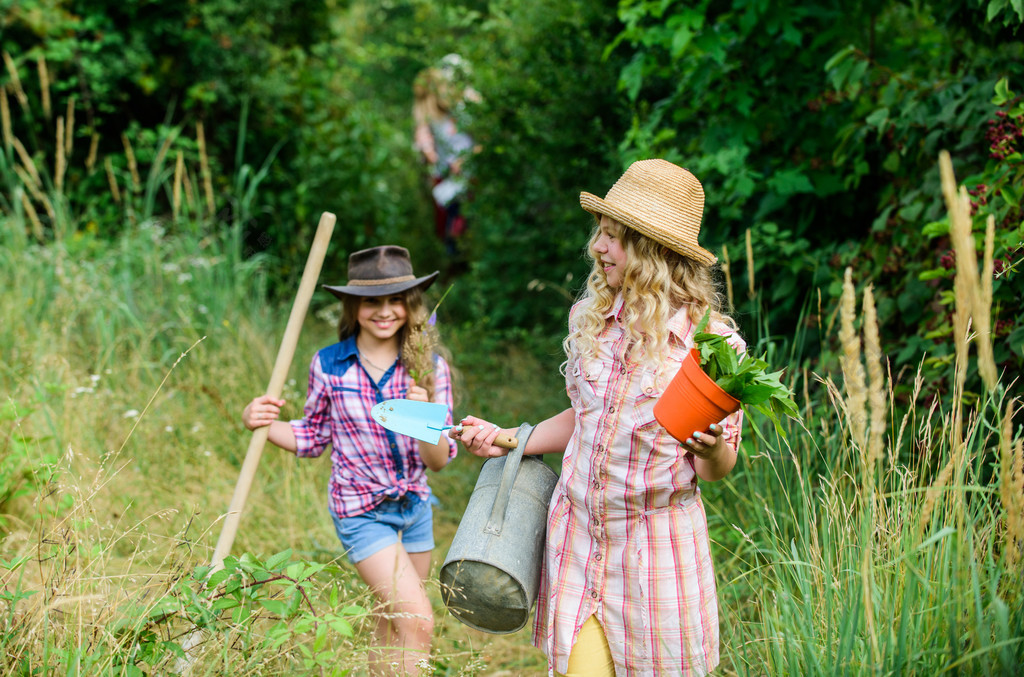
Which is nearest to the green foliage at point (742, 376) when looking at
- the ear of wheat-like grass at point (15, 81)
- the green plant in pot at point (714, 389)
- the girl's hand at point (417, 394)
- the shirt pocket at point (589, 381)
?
the green plant in pot at point (714, 389)

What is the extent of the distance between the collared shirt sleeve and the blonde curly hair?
91 centimetres

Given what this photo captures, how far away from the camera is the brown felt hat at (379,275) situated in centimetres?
261

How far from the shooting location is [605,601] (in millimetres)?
2053

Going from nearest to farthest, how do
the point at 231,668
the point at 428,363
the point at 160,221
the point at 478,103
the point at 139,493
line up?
the point at 231,668, the point at 428,363, the point at 139,493, the point at 160,221, the point at 478,103

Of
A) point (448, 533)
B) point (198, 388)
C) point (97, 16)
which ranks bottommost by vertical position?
point (448, 533)

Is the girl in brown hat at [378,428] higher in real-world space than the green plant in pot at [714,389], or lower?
lower

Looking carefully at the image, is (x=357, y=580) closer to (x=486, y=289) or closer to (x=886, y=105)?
(x=886, y=105)

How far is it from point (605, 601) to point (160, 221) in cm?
456

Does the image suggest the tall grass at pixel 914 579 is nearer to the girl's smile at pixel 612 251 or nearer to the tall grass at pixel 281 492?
the tall grass at pixel 281 492

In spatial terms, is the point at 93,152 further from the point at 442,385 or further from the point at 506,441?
the point at 506,441

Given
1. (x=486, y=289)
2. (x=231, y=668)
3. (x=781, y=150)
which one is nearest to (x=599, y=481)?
(x=231, y=668)

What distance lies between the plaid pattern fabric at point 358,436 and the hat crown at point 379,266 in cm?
26

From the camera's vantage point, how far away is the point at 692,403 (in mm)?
1733

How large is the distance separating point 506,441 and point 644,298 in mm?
531
